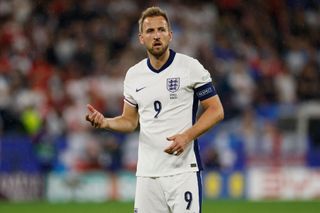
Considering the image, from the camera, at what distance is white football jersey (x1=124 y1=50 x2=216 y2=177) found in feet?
19.6

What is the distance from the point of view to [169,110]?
6.01m

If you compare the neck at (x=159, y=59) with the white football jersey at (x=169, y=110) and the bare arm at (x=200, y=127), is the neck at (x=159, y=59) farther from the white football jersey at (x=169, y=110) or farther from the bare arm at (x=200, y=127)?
the bare arm at (x=200, y=127)

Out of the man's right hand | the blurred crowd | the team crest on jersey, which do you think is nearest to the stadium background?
the blurred crowd

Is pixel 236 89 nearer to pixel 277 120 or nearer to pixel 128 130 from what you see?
pixel 277 120

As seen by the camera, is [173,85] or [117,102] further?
[117,102]

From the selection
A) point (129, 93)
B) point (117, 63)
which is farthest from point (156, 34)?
point (117, 63)

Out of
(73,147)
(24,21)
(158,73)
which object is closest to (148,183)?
(158,73)

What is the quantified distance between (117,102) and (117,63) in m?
1.21

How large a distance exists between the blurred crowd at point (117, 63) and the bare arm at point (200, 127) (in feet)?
29.1

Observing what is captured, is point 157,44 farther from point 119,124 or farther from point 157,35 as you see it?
point 119,124

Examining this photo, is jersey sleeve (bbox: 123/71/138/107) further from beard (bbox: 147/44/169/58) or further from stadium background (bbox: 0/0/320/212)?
stadium background (bbox: 0/0/320/212)

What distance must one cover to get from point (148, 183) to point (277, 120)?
9.73m

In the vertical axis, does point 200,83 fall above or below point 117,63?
below

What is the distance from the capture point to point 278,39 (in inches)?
721
